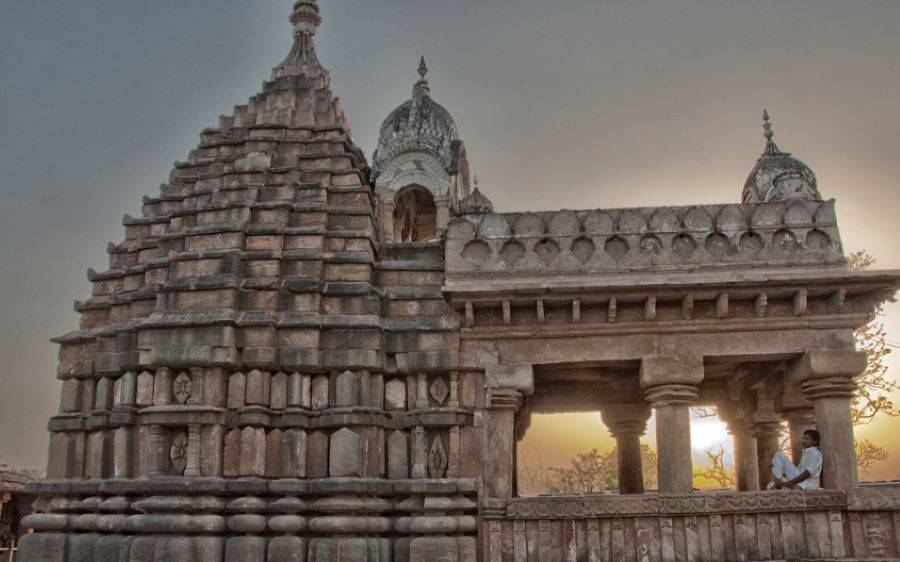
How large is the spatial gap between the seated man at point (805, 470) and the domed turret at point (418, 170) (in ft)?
31.1

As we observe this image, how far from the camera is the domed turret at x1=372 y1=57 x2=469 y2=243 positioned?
1914 centimetres

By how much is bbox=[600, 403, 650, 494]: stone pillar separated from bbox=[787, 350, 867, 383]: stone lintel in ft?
13.5

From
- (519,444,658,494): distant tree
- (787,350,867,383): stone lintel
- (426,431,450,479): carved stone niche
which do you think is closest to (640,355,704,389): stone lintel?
(787,350,867,383): stone lintel

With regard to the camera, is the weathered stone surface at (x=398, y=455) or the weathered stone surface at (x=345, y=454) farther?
the weathered stone surface at (x=398, y=455)

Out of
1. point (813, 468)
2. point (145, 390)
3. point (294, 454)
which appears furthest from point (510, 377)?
point (145, 390)

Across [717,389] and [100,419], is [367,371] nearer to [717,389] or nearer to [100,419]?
[100,419]

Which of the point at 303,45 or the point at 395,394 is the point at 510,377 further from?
the point at 303,45

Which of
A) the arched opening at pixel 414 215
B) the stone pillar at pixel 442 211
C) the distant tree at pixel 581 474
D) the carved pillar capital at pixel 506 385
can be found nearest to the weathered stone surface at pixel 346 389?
the carved pillar capital at pixel 506 385

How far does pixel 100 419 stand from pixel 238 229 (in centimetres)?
319

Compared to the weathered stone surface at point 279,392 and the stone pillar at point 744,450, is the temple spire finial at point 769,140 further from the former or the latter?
the weathered stone surface at point 279,392

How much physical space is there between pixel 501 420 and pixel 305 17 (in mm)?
8498

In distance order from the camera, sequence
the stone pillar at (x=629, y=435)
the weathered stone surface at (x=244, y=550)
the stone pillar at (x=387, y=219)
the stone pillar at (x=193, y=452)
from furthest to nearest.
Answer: the stone pillar at (x=387, y=219)
the stone pillar at (x=629, y=435)
the stone pillar at (x=193, y=452)
the weathered stone surface at (x=244, y=550)

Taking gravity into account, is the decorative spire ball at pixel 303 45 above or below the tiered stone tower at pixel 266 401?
above

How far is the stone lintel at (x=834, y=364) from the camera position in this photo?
1066 cm
